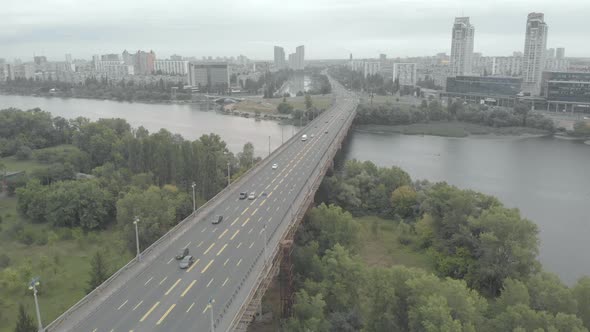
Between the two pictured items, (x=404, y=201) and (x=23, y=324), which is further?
(x=404, y=201)

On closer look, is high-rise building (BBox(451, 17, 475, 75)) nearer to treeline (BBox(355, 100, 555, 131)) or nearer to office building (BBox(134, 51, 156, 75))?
treeline (BBox(355, 100, 555, 131))

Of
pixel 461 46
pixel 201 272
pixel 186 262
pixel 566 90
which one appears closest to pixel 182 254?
pixel 186 262

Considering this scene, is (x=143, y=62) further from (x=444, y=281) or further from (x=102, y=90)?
(x=444, y=281)

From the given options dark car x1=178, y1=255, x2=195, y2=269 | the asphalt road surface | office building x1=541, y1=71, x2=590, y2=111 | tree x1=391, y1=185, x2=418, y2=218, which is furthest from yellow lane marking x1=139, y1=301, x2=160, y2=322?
office building x1=541, y1=71, x2=590, y2=111

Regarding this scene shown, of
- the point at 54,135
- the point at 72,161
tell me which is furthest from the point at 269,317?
the point at 54,135

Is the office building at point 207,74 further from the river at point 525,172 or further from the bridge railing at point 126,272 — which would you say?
the bridge railing at point 126,272

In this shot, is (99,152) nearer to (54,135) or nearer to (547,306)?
(54,135)
